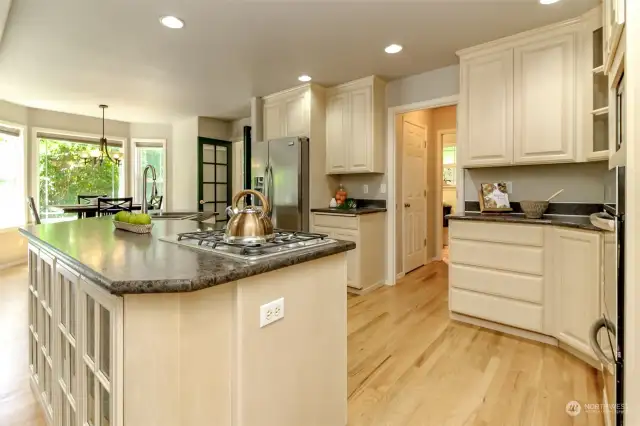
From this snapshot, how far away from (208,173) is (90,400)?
559cm

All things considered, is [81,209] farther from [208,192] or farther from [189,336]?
[189,336]

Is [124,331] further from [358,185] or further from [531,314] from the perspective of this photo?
[358,185]

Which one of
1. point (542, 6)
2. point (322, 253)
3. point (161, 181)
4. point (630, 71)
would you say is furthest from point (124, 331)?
point (161, 181)

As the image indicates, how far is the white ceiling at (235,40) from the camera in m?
2.51

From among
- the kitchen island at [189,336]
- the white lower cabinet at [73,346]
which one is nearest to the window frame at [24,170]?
the white lower cabinet at [73,346]

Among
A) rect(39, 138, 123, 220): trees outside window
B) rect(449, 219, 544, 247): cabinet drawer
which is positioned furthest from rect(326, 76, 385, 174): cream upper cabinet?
rect(39, 138, 123, 220): trees outside window

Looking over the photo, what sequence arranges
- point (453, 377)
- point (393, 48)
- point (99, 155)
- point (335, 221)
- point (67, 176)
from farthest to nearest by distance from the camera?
point (67, 176)
point (99, 155)
point (335, 221)
point (393, 48)
point (453, 377)

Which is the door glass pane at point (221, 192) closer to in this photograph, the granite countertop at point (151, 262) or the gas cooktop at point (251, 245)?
the granite countertop at point (151, 262)

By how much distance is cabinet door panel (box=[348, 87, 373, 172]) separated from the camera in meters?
3.97

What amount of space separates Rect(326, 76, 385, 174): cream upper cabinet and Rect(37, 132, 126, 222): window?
4.41 metres

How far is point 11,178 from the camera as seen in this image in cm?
531

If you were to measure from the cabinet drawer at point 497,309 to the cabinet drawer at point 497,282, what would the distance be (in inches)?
1.9

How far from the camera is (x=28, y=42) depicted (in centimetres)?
308

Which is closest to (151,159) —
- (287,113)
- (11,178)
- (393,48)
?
(11,178)
